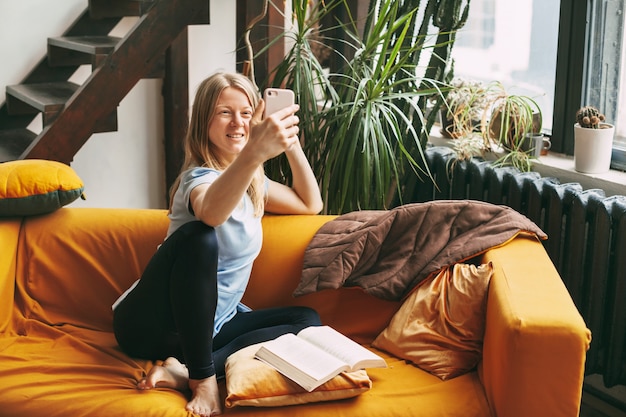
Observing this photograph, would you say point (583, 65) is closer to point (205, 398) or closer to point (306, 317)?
point (306, 317)

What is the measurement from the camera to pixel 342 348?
210 centimetres

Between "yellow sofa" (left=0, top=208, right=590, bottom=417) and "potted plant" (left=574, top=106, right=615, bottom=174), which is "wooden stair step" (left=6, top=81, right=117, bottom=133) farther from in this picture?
"potted plant" (left=574, top=106, right=615, bottom=174)

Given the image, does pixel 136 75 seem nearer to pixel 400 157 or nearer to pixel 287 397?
pixel 400 157

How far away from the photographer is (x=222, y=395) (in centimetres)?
213

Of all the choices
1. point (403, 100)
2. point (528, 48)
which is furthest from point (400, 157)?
point (528, 48)

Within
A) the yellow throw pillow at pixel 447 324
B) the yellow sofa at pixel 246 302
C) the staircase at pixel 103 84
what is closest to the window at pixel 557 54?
the yellow sofa at pixel 246 302

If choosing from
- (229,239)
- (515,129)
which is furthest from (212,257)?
(515,129)

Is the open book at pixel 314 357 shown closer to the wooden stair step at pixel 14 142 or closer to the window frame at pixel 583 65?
the window frame at pixel 583 65

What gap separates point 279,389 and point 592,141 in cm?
149

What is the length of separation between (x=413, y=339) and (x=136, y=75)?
1727mm

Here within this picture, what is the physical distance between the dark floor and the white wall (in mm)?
2126

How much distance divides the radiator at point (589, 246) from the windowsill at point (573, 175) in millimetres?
114

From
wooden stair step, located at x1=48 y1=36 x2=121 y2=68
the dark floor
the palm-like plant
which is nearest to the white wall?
wooden stair step, located at x1=48 y1=36 x2=121 y2=68

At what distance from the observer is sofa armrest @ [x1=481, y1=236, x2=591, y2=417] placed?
184cm
